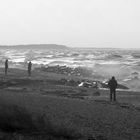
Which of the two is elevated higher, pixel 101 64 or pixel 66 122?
pixel 66 122

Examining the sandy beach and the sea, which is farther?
the sea

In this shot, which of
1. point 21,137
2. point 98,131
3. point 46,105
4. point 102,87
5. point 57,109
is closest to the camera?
point 21,137

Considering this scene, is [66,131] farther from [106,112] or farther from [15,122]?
[106,112]

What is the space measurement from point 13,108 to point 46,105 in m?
→ 5.62

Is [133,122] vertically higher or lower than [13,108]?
lower

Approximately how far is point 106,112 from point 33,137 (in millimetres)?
6665

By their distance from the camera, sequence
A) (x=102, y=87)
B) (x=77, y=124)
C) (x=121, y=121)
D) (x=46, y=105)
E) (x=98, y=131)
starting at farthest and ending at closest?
(x=102, y=87) < (x=46, y=105) < (x=121, y=121) < (x=77, y=124) < (x=98, y=131)

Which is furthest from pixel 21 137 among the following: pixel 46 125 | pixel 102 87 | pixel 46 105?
pixel 102 87

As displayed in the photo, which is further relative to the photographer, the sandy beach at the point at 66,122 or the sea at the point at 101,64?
the sea at the point at 101,64

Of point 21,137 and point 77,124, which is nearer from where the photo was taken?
point 21,137

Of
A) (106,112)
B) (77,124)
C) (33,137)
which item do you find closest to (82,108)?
(106,112)

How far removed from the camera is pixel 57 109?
544 inches

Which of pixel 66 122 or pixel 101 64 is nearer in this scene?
pixel 66 122

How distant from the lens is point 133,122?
1272cm
